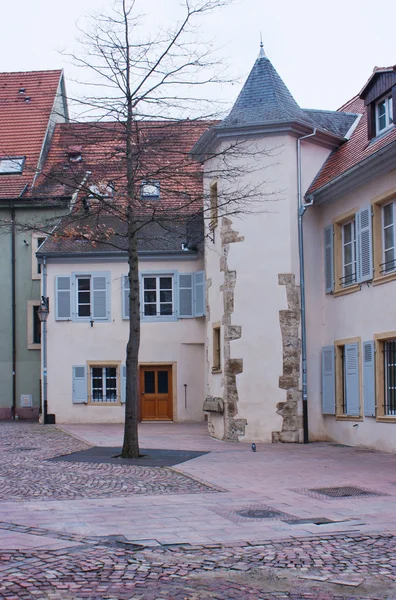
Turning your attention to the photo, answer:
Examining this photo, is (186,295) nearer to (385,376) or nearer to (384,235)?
(384,235)

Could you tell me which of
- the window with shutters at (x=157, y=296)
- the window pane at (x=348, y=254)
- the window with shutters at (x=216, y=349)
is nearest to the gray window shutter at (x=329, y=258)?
the window pane at (x=348, y=254)

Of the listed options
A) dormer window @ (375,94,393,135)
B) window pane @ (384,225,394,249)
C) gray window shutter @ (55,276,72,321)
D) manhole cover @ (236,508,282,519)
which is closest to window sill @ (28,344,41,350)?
gray window shutter @ (55,276,72,321)

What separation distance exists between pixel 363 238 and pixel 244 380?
417cm

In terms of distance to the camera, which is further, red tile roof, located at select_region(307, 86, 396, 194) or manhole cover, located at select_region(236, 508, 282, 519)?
red tile roof, located at select_region(307, 86, 396, 194)

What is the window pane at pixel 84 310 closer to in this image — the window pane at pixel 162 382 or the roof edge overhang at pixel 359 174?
the window pane at pixel 162 382

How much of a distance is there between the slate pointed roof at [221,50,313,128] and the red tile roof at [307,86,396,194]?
3.34 feet

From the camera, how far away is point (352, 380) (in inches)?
705

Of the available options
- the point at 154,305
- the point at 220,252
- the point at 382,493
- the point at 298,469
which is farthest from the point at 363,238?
the point at 154,305

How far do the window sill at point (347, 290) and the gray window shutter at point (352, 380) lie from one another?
1.13 m

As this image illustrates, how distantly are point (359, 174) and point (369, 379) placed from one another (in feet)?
13.5

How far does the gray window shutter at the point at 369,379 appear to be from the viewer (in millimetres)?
16859

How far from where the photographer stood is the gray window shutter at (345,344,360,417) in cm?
1767

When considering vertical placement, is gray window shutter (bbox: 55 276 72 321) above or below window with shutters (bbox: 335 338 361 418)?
above

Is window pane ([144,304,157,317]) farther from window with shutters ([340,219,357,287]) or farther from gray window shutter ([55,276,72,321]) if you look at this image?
window with shutters ([340,219,357,287])
